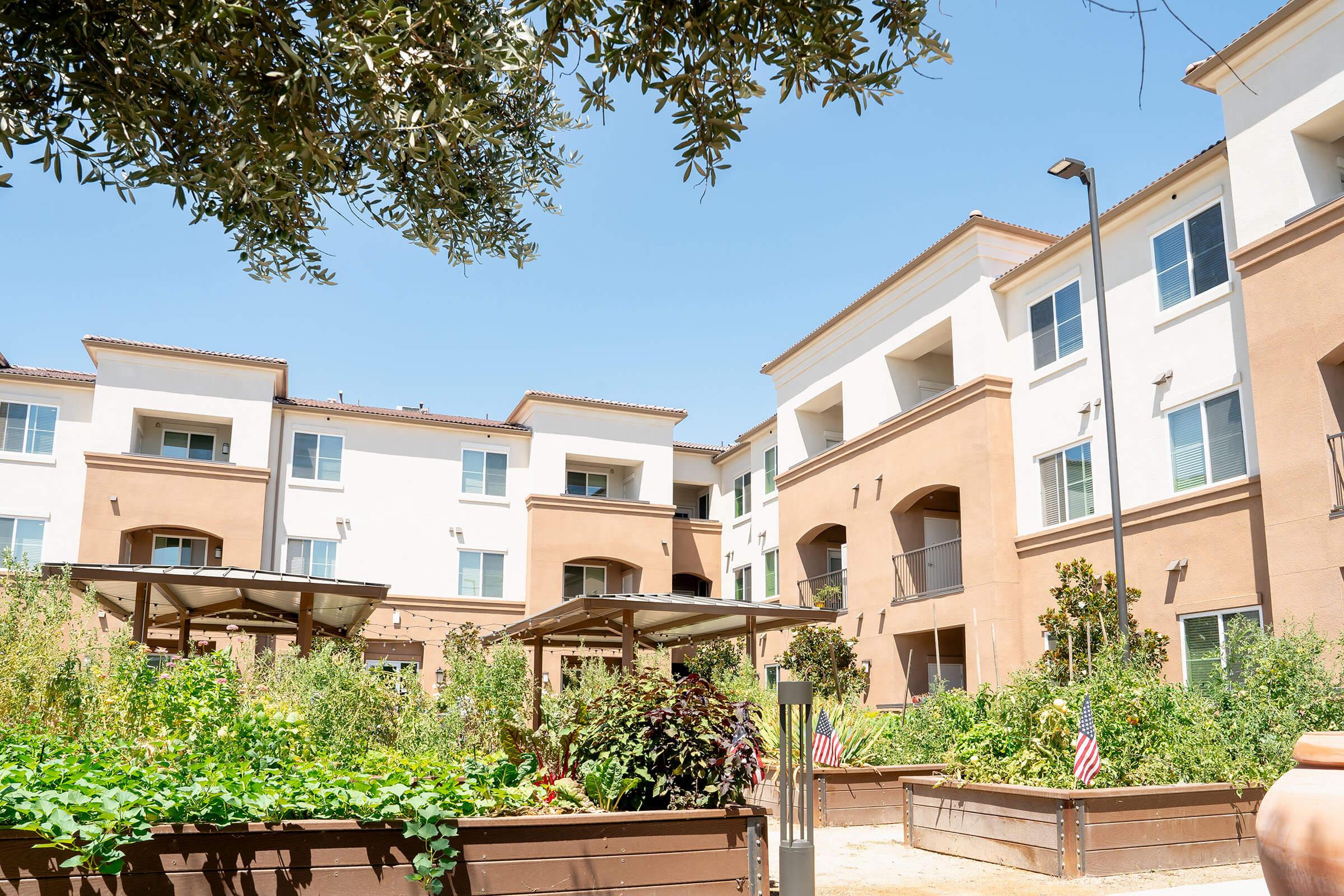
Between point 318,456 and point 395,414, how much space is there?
2434 millimetres

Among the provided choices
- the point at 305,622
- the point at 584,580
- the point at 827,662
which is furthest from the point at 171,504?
the point at 827,662

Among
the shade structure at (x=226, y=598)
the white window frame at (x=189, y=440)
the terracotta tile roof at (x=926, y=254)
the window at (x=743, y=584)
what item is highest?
the terracotta tile roof at (x=926, y=254)

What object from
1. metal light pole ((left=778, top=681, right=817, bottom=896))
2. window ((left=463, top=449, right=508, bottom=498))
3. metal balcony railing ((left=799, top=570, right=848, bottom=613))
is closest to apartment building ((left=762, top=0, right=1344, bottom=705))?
metal balcony railing ((left=799, top=570, right=848, bottom=613))

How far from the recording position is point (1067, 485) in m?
18.5

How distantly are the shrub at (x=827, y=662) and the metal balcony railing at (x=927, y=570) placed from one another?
173 centimetres

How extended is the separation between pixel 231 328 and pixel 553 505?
9614 mm

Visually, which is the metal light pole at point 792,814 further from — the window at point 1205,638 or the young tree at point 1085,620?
the young tree at point 1085,620

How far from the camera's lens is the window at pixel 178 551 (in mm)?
26344

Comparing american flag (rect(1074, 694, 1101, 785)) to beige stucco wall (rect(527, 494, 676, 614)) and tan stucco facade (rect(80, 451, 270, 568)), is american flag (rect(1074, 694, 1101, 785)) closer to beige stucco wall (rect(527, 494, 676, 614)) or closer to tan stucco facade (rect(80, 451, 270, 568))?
beige stucco wall (rect(527, 494, 676, 614))

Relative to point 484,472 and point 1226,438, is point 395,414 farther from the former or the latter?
point 1226,438

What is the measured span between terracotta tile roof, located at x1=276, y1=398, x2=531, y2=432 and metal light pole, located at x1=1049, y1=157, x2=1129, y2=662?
17.3m

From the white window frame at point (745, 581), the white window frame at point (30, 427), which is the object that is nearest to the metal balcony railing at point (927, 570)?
the white window frame at point (745, 581)

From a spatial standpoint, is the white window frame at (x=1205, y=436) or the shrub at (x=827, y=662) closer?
the white window frame at (x=1205, y=436)

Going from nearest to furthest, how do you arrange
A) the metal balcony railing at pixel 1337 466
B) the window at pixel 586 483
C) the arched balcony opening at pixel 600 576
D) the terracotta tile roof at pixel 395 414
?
1. the metal balcony railing at pixel 1337 466
2. the terracotta tile roof at pixel 395 414
3. the arched balcony opening at pixel 600 576
4. the window at pixel 586 483
